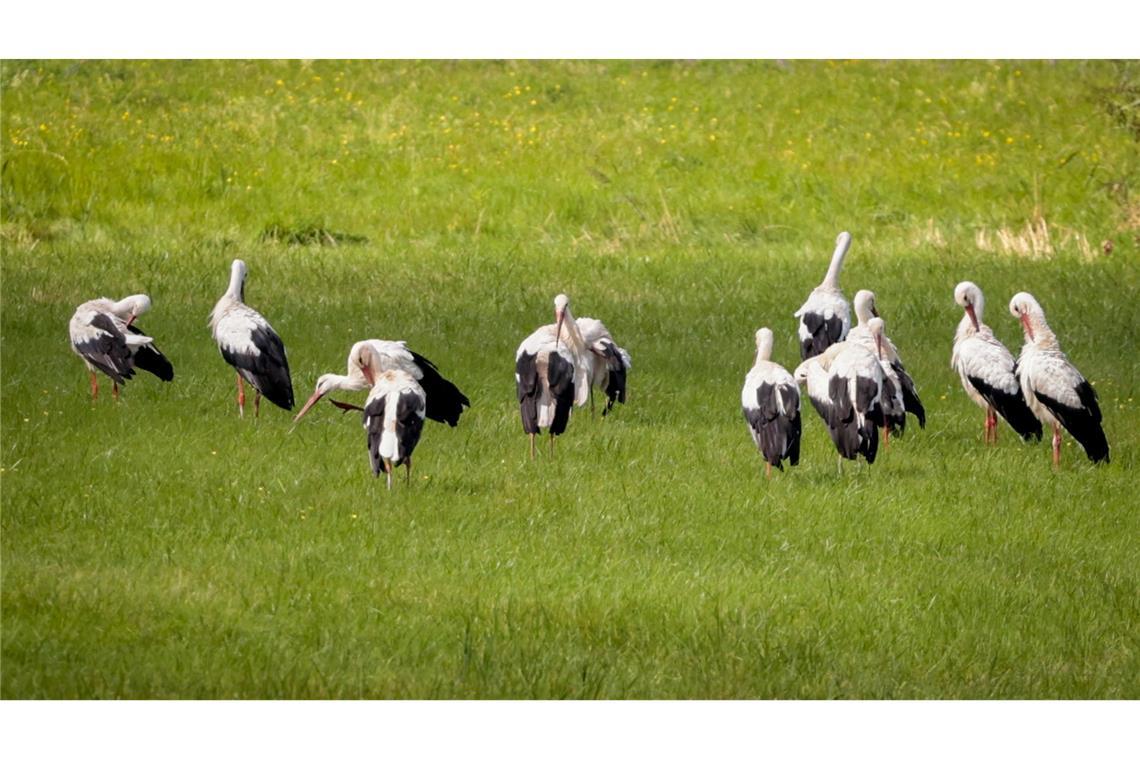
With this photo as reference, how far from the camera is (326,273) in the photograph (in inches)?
643

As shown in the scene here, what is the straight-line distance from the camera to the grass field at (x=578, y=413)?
8023 mm

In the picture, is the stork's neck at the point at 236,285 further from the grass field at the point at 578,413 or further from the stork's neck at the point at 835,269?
the stork's neck at the point at 835,269

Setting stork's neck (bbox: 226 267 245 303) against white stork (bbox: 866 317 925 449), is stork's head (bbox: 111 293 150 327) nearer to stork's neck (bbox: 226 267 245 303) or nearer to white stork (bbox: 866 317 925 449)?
stork's neck (bbox: 226 267 245 303)

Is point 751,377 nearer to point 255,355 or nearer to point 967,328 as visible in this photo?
point 967,328

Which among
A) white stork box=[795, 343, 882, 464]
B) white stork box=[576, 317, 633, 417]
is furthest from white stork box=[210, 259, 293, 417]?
white stork box=[795, 343, 882, 464]

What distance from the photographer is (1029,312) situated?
11.5 meters

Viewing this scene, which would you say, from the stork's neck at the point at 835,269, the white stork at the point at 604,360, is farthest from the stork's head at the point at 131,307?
the stork's neck at the point at 835,269

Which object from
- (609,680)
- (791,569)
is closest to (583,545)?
(791,569)

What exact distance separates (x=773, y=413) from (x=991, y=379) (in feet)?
7.42

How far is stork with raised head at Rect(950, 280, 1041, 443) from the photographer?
38.4 feet

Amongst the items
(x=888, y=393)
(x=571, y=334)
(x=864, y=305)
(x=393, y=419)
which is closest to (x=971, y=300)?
(x=864, y=305)

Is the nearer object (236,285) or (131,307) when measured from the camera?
(236,285)

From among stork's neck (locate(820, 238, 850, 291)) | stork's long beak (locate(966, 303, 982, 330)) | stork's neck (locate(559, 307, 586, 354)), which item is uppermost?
stork's neck (locate(820, 238, 850, 291))

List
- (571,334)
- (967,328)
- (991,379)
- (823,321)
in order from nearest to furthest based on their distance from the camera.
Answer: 1. (571,334)
2. (991,379)
3. (967,328)
4. (823,321)
